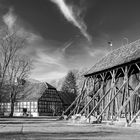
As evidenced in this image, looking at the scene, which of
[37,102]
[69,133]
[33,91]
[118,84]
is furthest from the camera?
[33,91]

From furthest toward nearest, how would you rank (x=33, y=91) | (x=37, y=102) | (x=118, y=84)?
(x=33, y=91) → (x=37, y=102) → (x=118, y=84)

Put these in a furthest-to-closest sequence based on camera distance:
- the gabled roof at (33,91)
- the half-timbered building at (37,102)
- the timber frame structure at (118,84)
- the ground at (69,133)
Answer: the gabled roof at (33,91) → the half-timbered building at (37,102) → the timber frame structure at (118,84) → the ground at (69,133)

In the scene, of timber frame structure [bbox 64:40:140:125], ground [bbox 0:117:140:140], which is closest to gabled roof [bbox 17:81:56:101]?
timber frame structure [bbox 64:40:140:125]

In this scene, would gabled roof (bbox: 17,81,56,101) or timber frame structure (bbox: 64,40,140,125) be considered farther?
gabled roof (bbox: 17,81,56,101)

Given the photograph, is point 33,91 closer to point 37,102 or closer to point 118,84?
point 37,102

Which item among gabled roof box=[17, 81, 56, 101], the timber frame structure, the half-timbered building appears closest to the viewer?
the timber frame structure

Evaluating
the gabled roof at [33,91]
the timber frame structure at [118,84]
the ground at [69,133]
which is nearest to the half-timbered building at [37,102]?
the gabled roof at [33,91]

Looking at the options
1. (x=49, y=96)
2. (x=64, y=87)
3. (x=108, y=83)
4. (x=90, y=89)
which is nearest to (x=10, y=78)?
(x=90, y=89)

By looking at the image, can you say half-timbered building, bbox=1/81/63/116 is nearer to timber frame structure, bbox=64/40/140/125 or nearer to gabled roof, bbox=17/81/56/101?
gabled roof, bbox=17/81/56/101

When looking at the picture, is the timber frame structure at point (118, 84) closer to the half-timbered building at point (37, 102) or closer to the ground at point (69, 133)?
the ground at point (69, 133)

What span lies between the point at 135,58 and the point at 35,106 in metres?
43.4

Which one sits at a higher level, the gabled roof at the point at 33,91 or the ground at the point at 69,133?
the gabled roof at the point at 33,91

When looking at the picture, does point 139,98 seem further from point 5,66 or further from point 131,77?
point 5,66

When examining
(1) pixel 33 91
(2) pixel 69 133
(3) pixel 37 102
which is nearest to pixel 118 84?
(2) pixel 69 133
